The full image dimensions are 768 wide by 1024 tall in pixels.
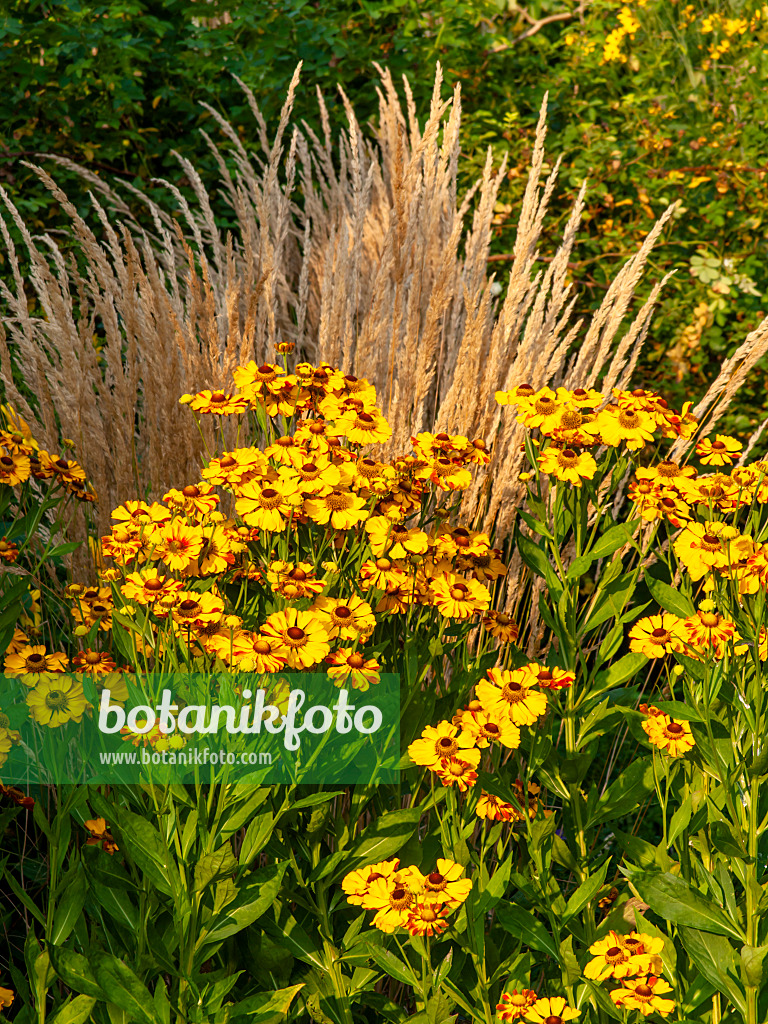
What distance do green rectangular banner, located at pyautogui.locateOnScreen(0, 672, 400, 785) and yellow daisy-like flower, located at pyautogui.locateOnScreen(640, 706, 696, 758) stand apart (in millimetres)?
354

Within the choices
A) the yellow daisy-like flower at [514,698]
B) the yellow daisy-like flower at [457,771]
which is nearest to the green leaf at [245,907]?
the yellow daisy-like flower at [457,771]

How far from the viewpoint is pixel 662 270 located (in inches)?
136

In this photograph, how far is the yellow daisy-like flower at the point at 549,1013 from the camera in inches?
45.4

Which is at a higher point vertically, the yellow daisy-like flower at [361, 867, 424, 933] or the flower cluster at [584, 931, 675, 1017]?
the yellow daisy-like flower at [361, 867, 424, 933]

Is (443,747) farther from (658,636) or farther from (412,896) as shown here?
(658,636)

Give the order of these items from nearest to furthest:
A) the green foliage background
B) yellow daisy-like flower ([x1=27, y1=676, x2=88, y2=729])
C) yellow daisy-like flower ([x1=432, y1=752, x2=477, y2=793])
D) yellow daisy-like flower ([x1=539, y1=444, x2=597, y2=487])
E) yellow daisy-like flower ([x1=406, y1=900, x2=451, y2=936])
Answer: yellow daisy-like flower ([x1=406, y1=900, x2=451, y2=936]) < yellow daisy-like flower ([x1=432, y1=752, x2=477, y2=793]) < yellow daisy-like flower ([x1=27, y1=676, x2=88, y2=729]) < yellow daisy-like flower ([x1=539, y1=444, x2=597, y2=487]) < the green foliage background

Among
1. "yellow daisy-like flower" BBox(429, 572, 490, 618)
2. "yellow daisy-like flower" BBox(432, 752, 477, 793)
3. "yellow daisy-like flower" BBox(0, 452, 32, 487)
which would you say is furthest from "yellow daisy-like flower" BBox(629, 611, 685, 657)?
"yellow daisy-like flower" BBox(0, 452, 32, 487)

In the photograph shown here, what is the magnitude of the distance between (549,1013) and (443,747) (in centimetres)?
33

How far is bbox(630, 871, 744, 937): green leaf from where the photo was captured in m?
1.18

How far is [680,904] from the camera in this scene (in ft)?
3.96

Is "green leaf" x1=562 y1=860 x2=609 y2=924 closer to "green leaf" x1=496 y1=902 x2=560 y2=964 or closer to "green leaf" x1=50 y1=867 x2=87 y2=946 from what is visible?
"green leaf" x1=496 y1=902 x2=560 y2=964

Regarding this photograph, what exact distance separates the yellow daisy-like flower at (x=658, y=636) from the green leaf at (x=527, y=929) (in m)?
0.39

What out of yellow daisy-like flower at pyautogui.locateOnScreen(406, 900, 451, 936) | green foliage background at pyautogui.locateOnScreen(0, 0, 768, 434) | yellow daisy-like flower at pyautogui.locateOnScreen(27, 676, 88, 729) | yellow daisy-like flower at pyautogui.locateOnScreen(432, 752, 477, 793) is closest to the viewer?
yellow daisy-like flower at pyautogui.locateOnScreen(406, 900, 451, 936)

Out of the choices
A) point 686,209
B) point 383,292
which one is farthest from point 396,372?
point 686,209
